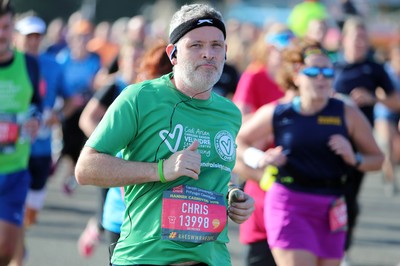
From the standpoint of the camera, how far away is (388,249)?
10102mm

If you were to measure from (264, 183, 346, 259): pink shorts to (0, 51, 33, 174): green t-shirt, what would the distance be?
2.08m

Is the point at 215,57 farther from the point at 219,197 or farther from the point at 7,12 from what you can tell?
the point at 7,12

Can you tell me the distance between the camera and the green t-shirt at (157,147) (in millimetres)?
4234

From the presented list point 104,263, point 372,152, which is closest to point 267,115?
point 372,152

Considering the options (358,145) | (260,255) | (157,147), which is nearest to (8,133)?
(260,255)

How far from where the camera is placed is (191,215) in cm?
427

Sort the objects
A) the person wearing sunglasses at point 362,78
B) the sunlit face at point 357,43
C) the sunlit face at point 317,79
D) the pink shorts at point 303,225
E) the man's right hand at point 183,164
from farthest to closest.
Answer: the sunlit face at point 357,43 → the person wearing sunglasses at point 362,78 → the sunlit face at point 317,79 → the pink shorts at point 303,225 → the man's right hand at point 183,164

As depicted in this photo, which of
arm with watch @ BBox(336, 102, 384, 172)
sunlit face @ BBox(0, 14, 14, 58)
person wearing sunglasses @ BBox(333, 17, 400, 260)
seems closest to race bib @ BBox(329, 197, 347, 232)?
arm with watch @ BBox(336, 102, 384, 172)

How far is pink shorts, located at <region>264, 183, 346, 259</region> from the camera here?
5977 millimetres

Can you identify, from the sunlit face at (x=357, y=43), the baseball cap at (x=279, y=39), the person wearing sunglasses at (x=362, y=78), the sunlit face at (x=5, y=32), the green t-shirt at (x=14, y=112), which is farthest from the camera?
the sunlit face at (x=357, y=43)

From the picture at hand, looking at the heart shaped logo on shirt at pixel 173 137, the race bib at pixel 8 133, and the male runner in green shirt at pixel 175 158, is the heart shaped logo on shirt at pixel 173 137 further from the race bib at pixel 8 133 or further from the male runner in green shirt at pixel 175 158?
the race bib at pixel 8 133

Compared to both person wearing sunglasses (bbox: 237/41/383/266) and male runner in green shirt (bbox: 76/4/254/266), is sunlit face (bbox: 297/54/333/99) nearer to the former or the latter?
person wearing sunglasses (bbox: 237/41/383/266)

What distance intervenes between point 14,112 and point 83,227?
3965 millimetres

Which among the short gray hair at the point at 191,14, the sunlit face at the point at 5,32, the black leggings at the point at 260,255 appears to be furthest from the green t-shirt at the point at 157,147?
the sunlit face at the point at 5,32
